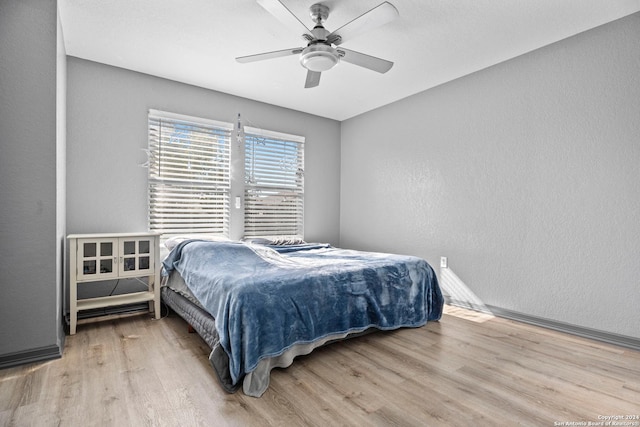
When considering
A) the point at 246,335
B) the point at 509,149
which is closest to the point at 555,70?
the point at 509,149

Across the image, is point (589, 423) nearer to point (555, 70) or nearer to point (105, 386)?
point (105, 386)

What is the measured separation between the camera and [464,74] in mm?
3553

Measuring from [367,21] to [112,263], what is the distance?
275cm

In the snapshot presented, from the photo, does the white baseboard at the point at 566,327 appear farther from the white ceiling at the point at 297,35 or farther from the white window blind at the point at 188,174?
the white window blind at the point at 188,174

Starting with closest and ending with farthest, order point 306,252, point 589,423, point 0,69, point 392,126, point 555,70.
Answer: point 589,423 → point 0,69 → point 555,70 → point 306,252 → point 392,126

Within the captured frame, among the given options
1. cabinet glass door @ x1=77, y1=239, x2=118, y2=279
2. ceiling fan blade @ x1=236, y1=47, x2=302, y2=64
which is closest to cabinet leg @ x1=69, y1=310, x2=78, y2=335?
cabinet glass door @ x1=77, y1=239, x2=118, y2=279

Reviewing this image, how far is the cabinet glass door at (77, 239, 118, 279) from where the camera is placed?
2781 mm

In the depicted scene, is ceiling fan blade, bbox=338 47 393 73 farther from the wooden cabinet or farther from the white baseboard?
the white baseboard

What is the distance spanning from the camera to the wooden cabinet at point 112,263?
9.02ft

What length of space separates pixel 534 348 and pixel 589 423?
966 mm

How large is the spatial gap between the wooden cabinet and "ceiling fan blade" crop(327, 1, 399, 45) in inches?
89.7

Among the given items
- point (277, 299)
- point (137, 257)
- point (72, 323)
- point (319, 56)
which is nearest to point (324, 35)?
point (319, 56)

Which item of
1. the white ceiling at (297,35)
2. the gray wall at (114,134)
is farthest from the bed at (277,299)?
the white ceiling at (297,35)

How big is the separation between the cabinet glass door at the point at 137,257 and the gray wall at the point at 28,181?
0.68 m
